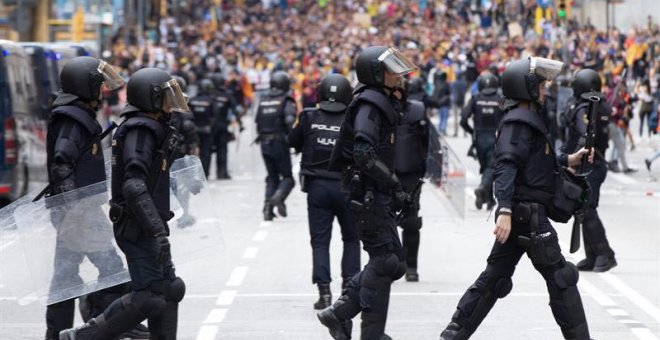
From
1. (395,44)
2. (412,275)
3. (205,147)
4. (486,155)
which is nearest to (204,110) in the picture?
(205,147)

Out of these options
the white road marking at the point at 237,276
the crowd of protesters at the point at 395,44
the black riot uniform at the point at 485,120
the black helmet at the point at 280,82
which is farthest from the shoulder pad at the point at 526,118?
the crowd of protesters at the point at 395,44

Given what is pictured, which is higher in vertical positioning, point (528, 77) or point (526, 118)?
point (528, 77)

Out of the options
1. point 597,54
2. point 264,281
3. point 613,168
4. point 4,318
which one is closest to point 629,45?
point 597,54

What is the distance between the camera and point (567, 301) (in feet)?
28.8

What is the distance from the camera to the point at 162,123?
28.3 feet

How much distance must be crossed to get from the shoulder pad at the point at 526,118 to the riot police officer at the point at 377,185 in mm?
672

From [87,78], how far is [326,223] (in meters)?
2.43

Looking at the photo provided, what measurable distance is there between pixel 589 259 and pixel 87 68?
5.57 meters

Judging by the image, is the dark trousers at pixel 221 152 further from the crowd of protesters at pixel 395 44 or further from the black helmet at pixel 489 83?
the black helmet at pixel 489 83

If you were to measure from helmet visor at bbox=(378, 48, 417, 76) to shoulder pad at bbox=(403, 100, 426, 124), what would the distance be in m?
2.40

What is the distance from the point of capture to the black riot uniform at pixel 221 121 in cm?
2530

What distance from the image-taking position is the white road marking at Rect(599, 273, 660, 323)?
1127 cm

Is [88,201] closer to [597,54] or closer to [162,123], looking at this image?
[162,123]

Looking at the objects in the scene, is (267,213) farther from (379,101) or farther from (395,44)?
Answer: (395,44)
